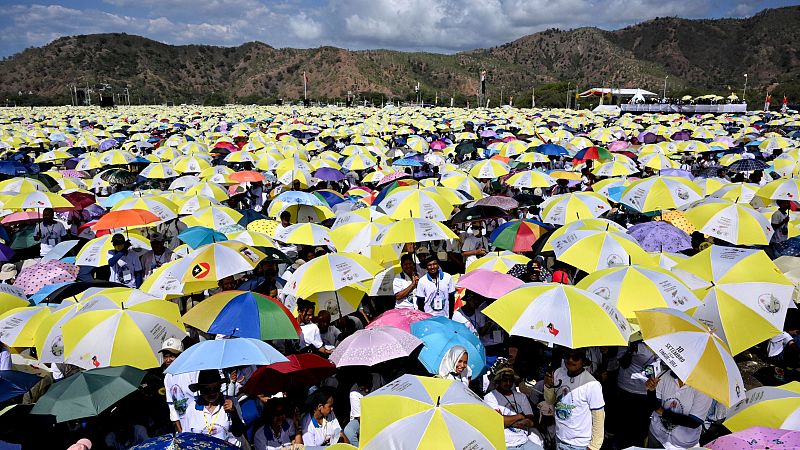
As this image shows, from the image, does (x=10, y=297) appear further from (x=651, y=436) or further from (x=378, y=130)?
(x=378, y=130)

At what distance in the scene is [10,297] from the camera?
223 inches

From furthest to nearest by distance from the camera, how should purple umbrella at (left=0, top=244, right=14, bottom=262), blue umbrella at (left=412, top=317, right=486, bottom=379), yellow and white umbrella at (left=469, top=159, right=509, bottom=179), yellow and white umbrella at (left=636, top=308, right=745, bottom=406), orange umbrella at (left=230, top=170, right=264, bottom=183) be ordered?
yellow and white umbrella at (left=469, top=159, right=509, bottom=179)
orange umbrella at (left=230, top=170, right=264, bottom=183)
purple umbrella at (left=0, top=244, right=14, bottom=262)
blue umbrella at (left=412, top=317, right=486, bottom=379)
yellow and white umbrella at (left=636, top=308, right=745, bottom=406)

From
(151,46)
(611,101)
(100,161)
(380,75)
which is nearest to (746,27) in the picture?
(380,75)

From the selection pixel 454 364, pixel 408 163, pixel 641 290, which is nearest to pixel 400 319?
pixel 454 364

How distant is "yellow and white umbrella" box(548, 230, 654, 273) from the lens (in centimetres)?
618

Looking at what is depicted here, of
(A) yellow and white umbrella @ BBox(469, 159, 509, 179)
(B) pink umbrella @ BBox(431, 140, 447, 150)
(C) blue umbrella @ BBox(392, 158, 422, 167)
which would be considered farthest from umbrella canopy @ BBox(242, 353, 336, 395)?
(B) pink umbrella @ BBox(431, 140, 447, 150)

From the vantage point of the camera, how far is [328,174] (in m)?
13.4

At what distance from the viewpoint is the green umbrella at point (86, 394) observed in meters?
3.79

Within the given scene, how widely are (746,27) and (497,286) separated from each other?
171 metres

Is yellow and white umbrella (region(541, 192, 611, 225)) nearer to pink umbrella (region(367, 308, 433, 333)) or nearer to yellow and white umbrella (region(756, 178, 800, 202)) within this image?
yellow and white umbrella (region(756, 178, 800, 202))

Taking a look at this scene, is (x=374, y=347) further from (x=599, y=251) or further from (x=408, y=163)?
(x=408, y=163)

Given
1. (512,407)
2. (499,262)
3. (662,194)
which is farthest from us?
(662,194)

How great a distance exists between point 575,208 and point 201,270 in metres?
5.60

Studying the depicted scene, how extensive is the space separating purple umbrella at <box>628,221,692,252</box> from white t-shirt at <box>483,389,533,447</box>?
3919 mm
